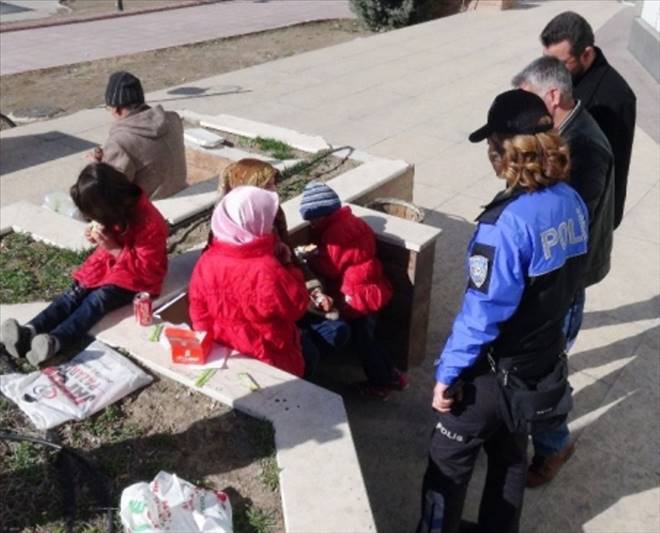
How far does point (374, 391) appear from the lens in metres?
4.31

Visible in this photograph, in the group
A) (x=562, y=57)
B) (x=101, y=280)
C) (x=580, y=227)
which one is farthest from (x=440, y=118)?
(x=580, y=227)

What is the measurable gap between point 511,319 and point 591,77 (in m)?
1.72

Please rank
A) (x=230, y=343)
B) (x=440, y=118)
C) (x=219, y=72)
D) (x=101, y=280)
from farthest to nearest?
1. (x=219, y=72)
2. (x=440, y=118)
3. (x=101, y=280)
4. (x=230, y=343)

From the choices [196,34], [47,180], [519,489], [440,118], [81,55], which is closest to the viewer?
[519,489]

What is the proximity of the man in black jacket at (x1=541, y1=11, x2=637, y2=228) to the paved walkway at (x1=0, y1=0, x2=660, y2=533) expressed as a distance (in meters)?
1.59

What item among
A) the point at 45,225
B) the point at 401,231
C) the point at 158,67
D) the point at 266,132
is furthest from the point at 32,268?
the point at 158,67

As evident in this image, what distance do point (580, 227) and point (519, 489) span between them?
1144mm

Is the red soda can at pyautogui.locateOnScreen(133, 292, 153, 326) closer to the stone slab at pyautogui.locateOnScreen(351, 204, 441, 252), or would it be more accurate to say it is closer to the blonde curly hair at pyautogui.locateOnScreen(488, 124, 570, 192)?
the stone slab at pyautogui.locateOnScreen(351, 204, 441, 252)

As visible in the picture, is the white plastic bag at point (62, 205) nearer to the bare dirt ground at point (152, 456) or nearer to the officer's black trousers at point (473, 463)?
the bare dirt ground at point (152, 456)

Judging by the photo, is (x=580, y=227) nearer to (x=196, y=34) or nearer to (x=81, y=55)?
(x=81, y=55)

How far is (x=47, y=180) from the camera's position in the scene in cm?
712

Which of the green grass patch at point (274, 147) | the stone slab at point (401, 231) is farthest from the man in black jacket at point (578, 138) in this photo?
the green grass patch at point (274, 147)

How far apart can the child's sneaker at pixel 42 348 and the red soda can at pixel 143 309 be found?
→ 414mm

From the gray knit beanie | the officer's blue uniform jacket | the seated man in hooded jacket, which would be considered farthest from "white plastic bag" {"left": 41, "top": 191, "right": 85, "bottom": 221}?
the officer's blue uniform jacket
